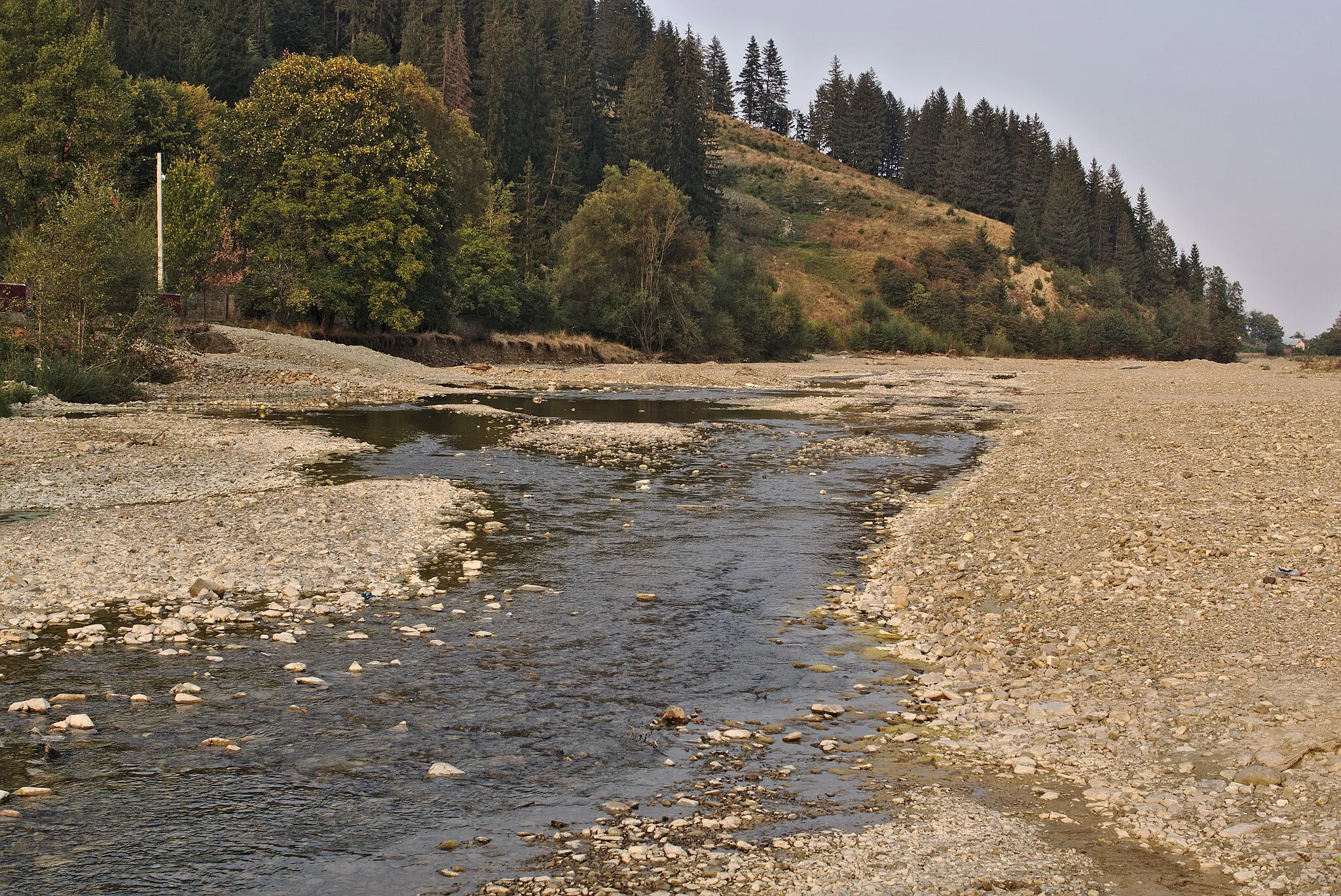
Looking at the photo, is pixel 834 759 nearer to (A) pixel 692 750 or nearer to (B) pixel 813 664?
(A) pixel 692 750

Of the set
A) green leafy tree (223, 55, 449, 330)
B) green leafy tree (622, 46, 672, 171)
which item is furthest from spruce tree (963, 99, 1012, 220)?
green leafy tree (223, 55, 449, 330)

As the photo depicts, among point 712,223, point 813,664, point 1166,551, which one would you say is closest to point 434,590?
point 813,664

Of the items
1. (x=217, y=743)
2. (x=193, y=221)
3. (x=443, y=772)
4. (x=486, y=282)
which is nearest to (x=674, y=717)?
(x=443, y=772)

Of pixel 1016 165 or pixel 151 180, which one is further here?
pixel 1016 165

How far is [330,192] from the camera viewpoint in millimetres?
58969

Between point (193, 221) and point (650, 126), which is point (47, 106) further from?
point (650, 126)

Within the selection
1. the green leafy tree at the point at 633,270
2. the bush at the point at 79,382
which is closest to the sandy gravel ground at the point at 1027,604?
the bush at the point at 79,382

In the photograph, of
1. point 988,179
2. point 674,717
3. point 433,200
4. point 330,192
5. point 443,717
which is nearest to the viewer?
point 443,717

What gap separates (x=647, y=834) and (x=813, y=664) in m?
4.48

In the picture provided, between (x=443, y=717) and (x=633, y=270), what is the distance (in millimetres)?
74848

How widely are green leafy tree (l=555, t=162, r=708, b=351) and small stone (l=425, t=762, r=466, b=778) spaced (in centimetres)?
7199

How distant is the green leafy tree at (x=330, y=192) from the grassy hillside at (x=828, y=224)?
221 ft

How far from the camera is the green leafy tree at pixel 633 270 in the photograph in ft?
264

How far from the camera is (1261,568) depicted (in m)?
13.1
